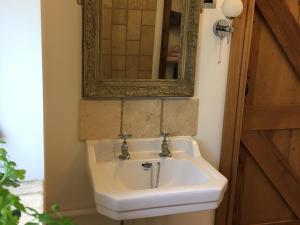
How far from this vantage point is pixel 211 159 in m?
1.99

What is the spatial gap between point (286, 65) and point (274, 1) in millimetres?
389

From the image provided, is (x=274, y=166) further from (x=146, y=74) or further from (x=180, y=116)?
(x=146, y=74)

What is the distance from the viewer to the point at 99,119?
1.71 meters

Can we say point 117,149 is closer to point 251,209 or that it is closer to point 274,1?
point 251,209

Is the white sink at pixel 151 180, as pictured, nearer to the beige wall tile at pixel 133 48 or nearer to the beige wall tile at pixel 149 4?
the beige wall tile at pixel 133 48

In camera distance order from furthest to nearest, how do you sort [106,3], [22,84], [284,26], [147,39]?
[284,26] < [147,39] < [106,3] < [22,84]

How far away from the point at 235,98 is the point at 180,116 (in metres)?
0.33

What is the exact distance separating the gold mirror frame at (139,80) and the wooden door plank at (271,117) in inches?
18.7

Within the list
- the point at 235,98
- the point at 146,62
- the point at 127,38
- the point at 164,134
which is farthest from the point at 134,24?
the point at 235,98

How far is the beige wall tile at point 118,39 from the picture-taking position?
5.31 ft

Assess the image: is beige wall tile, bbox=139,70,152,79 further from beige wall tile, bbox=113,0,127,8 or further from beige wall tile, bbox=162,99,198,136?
beige wall tile, bbox=113,0,127,8

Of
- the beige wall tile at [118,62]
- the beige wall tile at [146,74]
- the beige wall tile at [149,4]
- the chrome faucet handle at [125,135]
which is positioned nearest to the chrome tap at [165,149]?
the chrome faucet handle at [125,135]

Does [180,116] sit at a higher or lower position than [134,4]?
lower

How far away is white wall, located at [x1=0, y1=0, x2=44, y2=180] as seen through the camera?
1.17m
